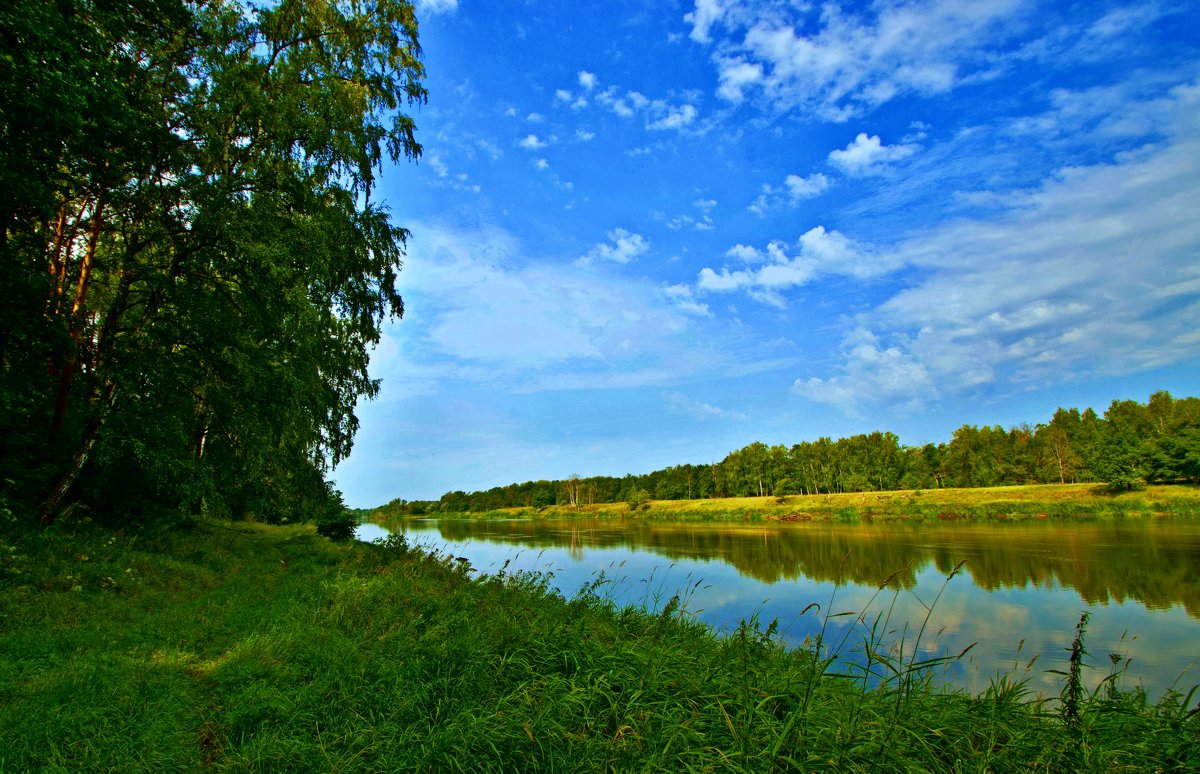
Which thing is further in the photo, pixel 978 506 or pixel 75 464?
pixel 978 506

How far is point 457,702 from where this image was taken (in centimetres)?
402

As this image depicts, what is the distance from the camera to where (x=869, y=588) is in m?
14.1

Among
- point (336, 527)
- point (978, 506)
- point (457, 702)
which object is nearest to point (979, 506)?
point (978, 506)

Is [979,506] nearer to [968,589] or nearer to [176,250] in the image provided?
[968,589]

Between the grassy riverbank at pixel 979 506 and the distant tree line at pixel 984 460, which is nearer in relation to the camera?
the grassy riverbank at pixel 979 506

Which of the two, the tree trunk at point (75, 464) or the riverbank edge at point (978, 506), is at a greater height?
the tree trunk at point (75, 464)

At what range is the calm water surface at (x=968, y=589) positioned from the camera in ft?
26.3

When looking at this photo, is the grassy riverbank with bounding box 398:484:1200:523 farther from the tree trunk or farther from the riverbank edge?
the tree trunk

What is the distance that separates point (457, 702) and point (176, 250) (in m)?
10.6

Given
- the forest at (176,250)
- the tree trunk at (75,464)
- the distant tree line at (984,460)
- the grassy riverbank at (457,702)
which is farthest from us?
→ the distant tree line at (984,460)

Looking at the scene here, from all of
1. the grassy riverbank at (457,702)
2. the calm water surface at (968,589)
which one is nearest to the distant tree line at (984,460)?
the calm water surface at (968,589)

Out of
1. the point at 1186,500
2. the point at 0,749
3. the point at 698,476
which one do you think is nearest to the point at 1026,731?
the point at 0,749

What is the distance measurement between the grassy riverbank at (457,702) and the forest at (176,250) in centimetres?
313

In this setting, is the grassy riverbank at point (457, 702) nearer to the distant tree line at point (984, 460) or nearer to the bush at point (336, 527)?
the bush at point (336, 527)
